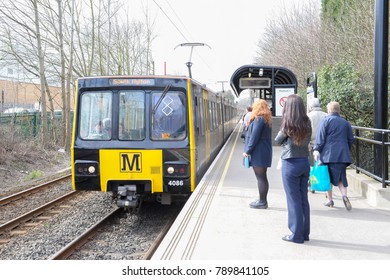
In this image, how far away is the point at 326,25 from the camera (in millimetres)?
21594

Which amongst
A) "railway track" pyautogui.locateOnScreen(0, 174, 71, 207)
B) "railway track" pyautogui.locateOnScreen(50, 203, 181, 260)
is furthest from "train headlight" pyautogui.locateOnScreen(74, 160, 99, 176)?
"railway track" pyautogui.locateOnScreen(0, 174, 71, 207)

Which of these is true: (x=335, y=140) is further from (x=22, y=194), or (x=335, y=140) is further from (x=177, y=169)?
(x=22, y=194)

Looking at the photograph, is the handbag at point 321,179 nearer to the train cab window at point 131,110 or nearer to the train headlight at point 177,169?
the train headlight at point 177,169

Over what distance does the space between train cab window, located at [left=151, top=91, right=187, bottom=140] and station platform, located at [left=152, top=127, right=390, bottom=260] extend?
1193 millimetres

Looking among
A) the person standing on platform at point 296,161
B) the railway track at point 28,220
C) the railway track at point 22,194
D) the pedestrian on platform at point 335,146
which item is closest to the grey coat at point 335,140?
the pedestrian on platform at point 335,146

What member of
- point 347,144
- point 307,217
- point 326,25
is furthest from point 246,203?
point 326,25

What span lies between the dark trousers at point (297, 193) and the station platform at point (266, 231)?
185 mm

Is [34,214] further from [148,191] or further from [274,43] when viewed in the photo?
[274,43]

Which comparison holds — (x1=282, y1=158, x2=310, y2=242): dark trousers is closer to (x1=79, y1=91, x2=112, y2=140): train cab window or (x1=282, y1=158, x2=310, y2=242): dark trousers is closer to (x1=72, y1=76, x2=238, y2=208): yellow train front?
(x1=72, y1=76, x2=238, y2=208): yellow train front

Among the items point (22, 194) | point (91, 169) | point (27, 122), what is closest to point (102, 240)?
point (91, 169)

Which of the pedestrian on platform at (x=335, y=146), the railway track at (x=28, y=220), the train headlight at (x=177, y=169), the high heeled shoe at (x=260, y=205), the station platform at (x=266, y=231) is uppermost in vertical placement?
the pedestrian on platform at (x=335, y=146)

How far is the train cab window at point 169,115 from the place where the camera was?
8.84 metres

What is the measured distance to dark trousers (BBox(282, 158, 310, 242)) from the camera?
210 inches

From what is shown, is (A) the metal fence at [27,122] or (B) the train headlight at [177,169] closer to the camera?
(B) the train headlight at [177,169]
